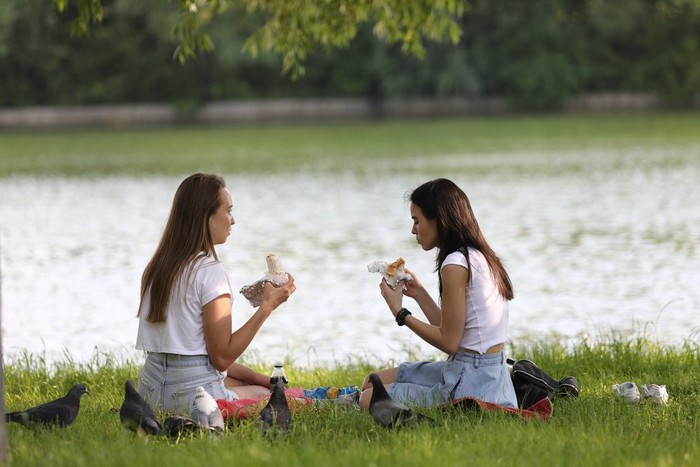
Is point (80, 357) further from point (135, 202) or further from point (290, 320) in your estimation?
point (135, 202)

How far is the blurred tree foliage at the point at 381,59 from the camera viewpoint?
53.8 metres

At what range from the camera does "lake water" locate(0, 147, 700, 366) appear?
1027 cm

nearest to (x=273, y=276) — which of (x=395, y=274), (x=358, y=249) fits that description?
(x=395, y=274)

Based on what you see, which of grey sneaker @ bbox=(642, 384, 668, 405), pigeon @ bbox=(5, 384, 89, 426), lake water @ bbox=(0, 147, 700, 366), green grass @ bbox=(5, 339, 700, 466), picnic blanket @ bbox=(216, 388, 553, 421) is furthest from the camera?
lake water @ bbox=(0, 147, 700, 366)

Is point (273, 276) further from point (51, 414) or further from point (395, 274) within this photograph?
point (51, 414)

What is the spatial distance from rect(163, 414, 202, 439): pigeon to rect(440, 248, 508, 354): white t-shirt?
1398mm

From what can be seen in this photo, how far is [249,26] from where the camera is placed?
177 ft

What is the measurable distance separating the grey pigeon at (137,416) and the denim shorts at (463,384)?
1.35 metres

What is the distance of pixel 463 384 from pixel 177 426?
1427mm

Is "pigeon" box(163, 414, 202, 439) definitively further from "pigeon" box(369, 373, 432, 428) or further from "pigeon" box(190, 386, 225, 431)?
"pigeon" box(369, 373, 432, 428)

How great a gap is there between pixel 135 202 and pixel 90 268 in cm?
757

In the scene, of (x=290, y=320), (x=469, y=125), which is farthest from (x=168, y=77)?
(x=290, y=320)

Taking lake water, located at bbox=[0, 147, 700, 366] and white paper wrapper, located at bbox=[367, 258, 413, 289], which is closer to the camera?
white paper wrapper, located at bbox=[367, 258, 413, 289]

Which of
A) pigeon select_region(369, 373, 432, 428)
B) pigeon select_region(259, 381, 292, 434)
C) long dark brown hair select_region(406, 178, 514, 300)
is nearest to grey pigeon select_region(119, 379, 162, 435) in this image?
pigeon select_region(259, 381, 292, 434)
